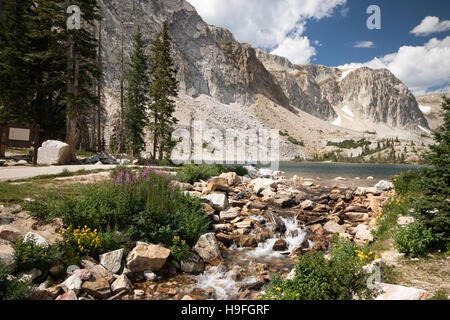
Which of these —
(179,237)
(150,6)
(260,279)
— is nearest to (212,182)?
(179,237)

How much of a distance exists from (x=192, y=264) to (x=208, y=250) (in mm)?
717

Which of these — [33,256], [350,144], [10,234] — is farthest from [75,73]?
[350,144]

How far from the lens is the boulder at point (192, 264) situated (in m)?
5.99

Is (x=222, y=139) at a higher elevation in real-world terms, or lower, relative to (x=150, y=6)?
lower

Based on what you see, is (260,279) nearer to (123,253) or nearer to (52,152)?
(123,253)

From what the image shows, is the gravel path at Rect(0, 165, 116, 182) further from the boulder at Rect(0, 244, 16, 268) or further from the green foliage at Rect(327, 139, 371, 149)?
the green foliage at Rect(327, 139, 371, 149)

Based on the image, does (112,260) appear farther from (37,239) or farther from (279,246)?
(279,246)

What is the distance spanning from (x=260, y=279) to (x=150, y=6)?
116 meters

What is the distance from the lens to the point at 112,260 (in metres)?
5.28

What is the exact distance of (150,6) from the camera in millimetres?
96312

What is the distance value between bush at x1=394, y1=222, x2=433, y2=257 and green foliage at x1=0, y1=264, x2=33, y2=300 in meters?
7.52

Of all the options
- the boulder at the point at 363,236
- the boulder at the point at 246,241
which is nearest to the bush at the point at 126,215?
the boulder at the point at 246,241

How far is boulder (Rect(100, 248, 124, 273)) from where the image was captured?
5.22 meters

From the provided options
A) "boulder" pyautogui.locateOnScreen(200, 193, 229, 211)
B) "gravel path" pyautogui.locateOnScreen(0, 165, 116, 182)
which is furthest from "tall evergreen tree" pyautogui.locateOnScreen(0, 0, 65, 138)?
"boulder" pyautogui.locateOnScreen(200, 193, 229, 211)
